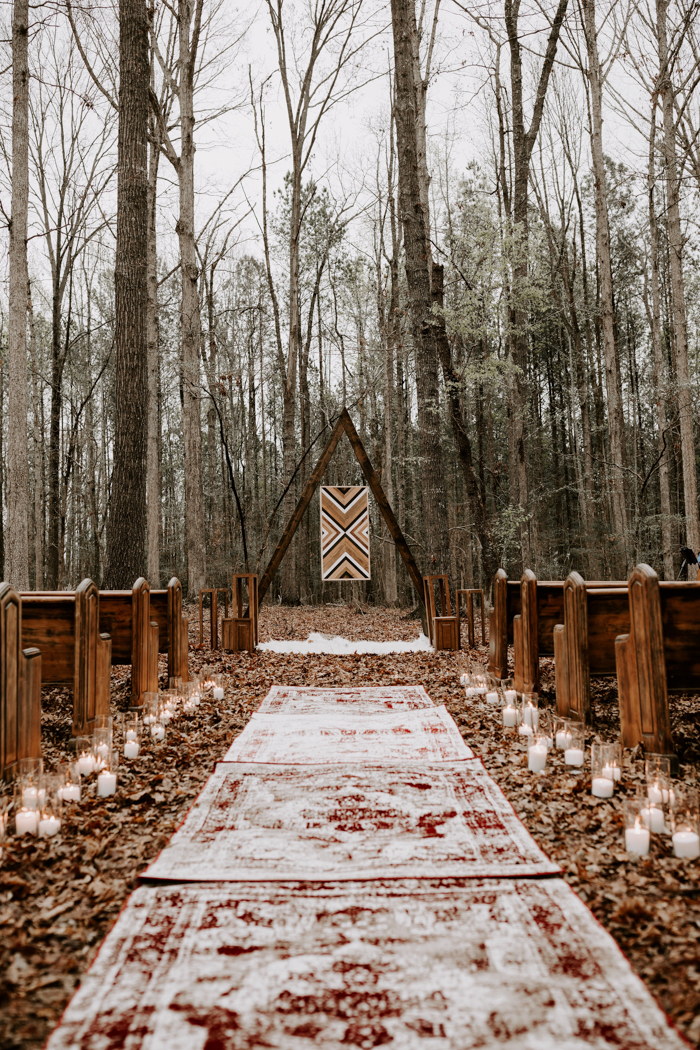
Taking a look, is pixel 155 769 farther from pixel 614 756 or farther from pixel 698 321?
pixel 698 321

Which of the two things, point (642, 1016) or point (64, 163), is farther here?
point (64, 163)

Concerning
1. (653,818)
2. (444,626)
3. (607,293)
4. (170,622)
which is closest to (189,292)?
(444,626)

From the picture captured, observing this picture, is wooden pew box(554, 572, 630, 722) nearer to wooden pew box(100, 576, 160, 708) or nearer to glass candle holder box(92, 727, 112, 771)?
glass candle holder box(92, 727, 112, 771)

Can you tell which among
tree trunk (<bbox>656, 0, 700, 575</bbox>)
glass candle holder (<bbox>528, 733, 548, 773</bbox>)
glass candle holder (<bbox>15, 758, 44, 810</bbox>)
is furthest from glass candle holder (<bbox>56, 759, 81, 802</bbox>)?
tree trunk (<bbox>656, 0, 700, 575</bbox>)

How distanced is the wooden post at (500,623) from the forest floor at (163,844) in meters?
0.77

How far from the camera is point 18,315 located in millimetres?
9109

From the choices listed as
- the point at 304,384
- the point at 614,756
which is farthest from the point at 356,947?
the point at 304,384

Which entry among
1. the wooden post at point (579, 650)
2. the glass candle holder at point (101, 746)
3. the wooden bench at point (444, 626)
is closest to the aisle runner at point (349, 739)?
the glass candle holder at point (101, 746)

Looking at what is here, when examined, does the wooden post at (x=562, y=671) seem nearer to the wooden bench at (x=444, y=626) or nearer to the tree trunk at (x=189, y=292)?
the wooden bench at (x=444, y=626)

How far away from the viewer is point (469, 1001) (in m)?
1.87

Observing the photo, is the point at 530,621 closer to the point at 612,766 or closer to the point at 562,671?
A: the point at 562,671

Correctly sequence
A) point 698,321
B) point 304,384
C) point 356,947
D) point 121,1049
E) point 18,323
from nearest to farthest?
point 121,1049 < point 356,947 < point 18,323 < point 698,321 < point 304,384

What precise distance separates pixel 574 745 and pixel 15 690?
325cm

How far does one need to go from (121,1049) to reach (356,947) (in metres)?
0.75
